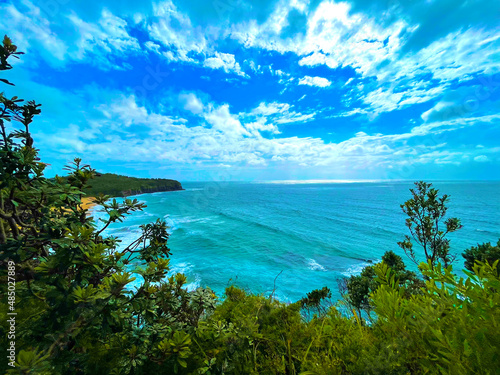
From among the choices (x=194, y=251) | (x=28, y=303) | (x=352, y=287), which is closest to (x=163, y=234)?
(x=28, y=303)

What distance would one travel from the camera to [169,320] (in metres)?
3.11

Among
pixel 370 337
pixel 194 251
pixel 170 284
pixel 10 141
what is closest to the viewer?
pixel 370 337

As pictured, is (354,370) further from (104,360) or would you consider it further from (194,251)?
(194,251)

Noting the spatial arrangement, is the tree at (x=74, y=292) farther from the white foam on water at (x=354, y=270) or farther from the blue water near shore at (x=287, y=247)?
the white foam on water at (x=354, y=270)

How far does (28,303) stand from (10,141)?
3.82 meters

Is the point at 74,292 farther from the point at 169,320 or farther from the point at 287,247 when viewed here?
the point at 287,247

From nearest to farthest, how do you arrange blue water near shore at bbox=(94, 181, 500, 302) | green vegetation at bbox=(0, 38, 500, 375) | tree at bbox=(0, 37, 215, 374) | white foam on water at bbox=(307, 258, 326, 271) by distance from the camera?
green vegetation at bbox=(0, 38, 500, 375) < tree at bbox=(0, 37, 215, 374) < blue water near shore at bbox=(94, 181, 500, 302) < white foam on water at bbox=(307, 258, 326, 271)

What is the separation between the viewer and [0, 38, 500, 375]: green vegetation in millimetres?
1465

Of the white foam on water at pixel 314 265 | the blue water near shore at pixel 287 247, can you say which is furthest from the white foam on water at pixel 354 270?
the white foam on water at pixel 314 265

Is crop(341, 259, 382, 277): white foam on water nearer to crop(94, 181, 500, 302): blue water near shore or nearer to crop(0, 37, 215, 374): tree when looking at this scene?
crop(94, 181, 500, 302): blue water near shore

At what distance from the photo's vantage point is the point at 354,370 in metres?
1.77

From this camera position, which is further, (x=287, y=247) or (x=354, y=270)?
(x=287, y=247)

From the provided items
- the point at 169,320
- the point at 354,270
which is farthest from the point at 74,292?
the point at 354,270

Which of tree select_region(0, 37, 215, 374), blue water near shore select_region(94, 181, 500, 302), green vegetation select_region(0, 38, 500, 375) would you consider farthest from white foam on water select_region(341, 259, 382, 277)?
tree select_region(0, 37, 215, 374)
